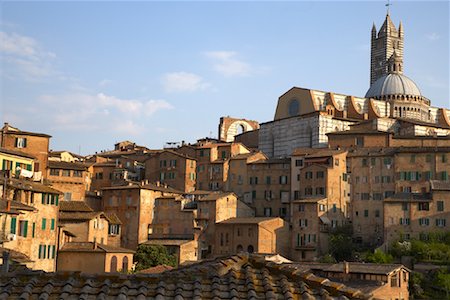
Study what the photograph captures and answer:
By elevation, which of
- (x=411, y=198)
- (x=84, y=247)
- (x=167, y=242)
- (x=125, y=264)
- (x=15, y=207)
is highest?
(x=411, y=198)

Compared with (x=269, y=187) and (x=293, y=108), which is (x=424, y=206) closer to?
(x=269, y=187)

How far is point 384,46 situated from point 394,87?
1939cm

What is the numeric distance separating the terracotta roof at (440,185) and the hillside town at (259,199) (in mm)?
156

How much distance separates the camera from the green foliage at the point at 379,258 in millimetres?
52438

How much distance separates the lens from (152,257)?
181 ft

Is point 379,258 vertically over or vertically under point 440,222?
under

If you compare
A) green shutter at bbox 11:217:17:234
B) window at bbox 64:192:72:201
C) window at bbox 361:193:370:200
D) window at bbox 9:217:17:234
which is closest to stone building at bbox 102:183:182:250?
window at bbox 64:192:72:201

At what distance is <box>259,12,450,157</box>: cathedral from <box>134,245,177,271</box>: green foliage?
23671mm

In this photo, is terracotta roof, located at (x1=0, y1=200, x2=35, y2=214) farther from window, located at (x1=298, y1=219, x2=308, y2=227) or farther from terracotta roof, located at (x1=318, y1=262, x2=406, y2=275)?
window, located at (x1=298, y1=219, x2=308, y2=227)

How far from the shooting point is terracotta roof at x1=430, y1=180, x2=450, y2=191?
55688 millimetres

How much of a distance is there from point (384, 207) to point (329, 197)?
5416 mm

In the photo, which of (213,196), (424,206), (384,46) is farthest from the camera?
(384,46)

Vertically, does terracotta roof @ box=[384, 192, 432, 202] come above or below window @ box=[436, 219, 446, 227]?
above

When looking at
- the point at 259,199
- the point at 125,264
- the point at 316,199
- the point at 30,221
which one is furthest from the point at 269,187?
the point at 30,221
